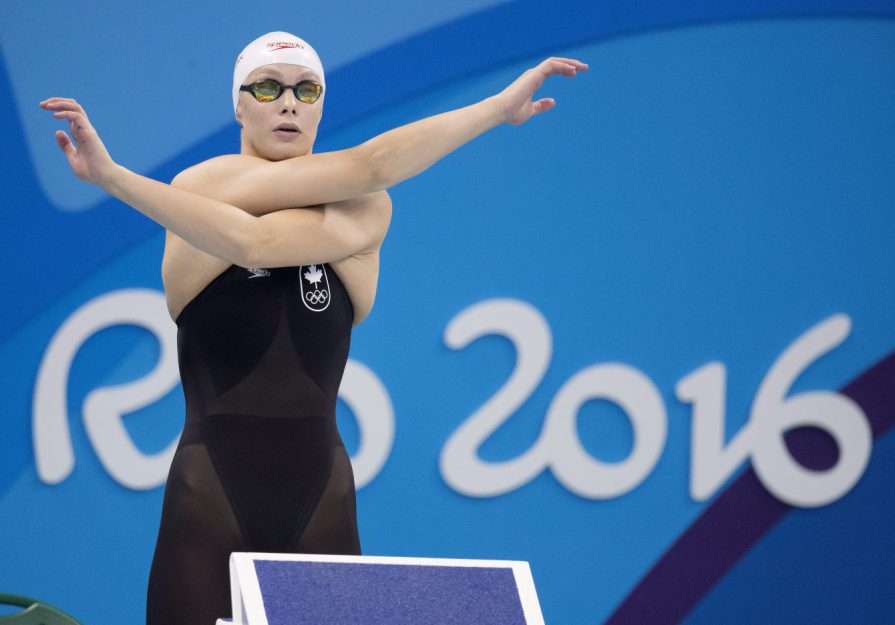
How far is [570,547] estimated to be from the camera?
17.6ft

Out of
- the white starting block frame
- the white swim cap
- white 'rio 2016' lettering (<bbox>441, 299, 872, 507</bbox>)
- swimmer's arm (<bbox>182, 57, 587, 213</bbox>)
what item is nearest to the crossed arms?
swimmer's arm (<bbox>182, 57, 587, 213</bbox>)

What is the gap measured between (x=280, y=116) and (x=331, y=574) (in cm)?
120

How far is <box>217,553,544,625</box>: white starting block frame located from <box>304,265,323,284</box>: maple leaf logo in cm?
87

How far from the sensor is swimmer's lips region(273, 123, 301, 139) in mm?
2955

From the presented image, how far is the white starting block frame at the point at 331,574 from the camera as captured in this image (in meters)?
2.01

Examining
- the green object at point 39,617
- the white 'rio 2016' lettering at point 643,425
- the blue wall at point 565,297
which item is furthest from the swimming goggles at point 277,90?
the white 'rio 2016' lettering at point 643,425

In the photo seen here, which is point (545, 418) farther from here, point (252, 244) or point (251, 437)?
point (252, 244)

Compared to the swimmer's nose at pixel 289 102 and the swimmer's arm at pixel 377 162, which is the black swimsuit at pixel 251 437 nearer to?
the swimmer's arm at pixel 377 162

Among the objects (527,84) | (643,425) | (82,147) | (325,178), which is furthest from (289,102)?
(643,425)

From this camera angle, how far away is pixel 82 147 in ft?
7.75

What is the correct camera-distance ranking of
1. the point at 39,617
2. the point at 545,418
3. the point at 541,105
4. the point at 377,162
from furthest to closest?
1. the point at 545,418
2. the point at 39,617
3. the point at 541,105
4. the point at 377,162

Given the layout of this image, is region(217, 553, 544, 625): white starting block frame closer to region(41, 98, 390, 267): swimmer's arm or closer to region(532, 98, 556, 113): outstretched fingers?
region(41, 98, 390, 267): swimmer's arm

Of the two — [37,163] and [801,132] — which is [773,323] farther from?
[37,163]

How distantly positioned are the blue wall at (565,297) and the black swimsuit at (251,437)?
7.45 feet
